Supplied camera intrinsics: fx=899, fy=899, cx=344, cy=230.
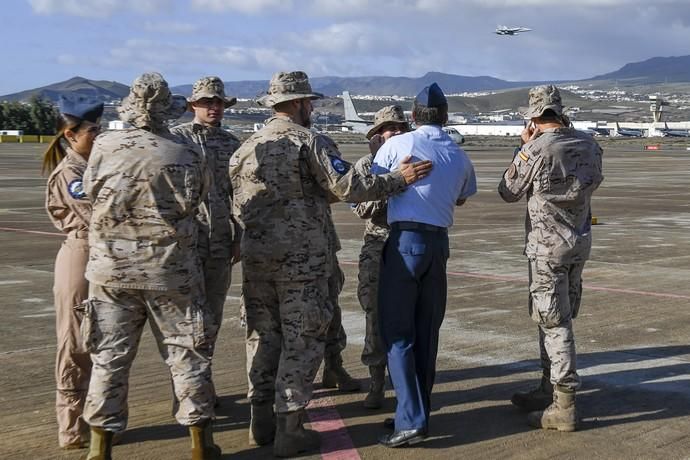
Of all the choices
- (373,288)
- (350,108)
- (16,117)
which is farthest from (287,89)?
(350,108)

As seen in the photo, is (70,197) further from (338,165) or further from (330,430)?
(330,430)

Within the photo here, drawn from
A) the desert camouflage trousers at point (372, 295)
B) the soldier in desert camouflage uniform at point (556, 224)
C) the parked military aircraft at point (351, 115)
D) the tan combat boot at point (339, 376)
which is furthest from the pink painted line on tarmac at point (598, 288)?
the parked military aircraft at point (351, 115)

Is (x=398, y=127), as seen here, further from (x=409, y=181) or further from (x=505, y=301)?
(x=505, y=301)

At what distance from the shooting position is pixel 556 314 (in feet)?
18.5

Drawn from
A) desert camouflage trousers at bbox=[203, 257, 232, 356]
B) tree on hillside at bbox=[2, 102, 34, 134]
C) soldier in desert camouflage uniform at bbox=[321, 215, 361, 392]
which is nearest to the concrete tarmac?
soldier in desert camouflage uniform at bbox=[321, 215, 361, 392]

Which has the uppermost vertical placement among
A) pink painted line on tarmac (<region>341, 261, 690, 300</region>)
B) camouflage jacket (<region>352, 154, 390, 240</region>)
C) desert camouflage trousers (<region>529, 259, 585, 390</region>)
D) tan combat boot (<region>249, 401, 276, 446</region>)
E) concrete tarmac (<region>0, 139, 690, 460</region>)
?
camouflage jacket (<region>352, 154, 390, 240</region>)

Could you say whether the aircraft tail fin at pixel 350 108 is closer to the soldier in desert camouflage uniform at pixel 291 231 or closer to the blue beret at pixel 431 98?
the blue beret at pixel 431 98

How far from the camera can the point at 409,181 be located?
17.1 ft

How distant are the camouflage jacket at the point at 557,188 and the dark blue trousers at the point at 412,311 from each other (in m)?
0.72

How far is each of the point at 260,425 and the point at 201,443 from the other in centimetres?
57

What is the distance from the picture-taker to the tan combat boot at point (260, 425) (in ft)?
17.6

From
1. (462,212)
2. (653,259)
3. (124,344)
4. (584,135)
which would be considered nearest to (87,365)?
(124,344)

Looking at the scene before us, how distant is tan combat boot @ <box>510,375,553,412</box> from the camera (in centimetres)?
596

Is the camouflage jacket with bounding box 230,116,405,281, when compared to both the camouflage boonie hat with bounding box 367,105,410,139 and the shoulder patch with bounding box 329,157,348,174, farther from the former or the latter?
the camouflage boonie hat with bounding box 367,105,410,139
